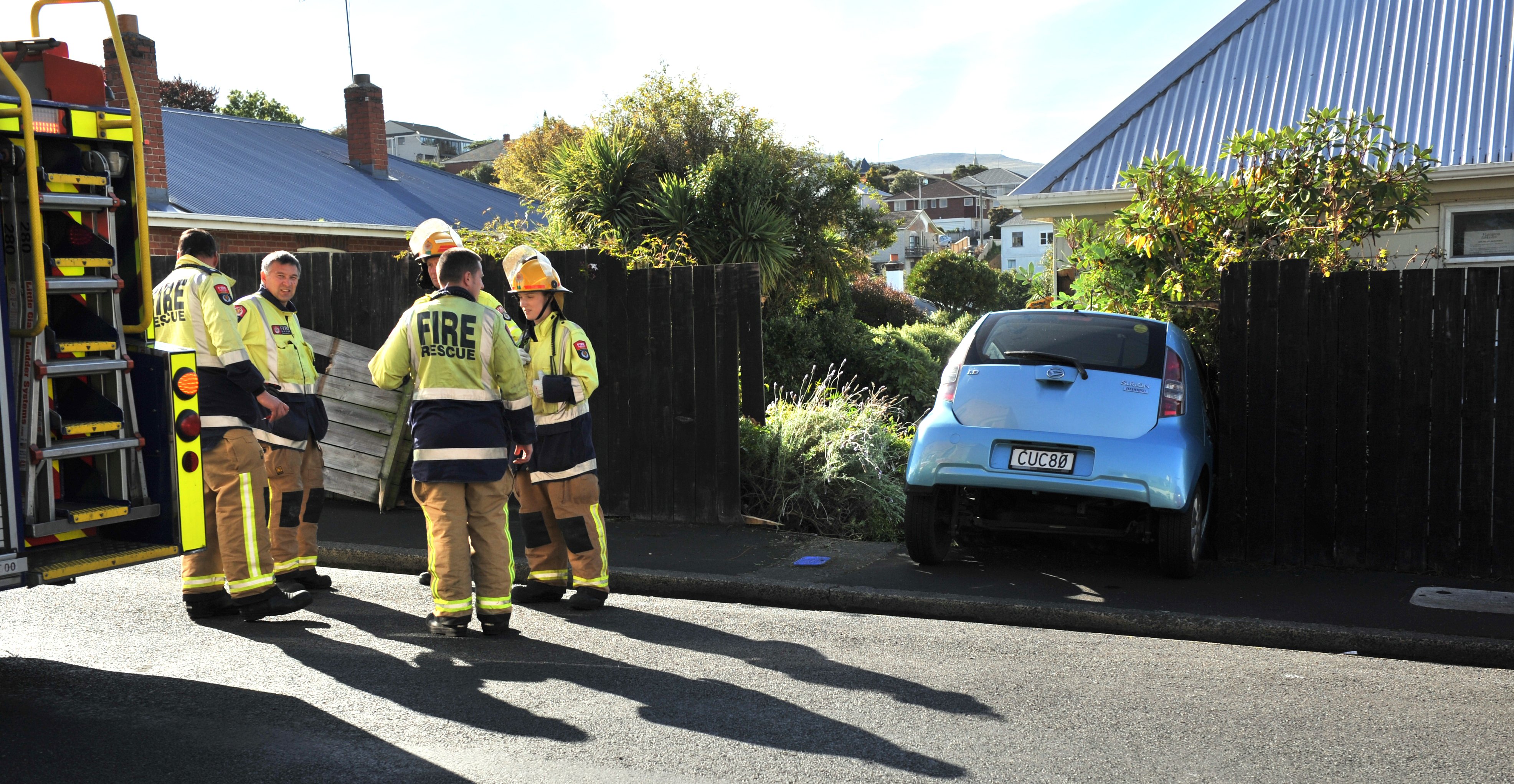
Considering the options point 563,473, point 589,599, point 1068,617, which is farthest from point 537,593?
point 1068,617

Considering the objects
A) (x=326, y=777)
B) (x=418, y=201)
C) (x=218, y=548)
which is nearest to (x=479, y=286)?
(x=218, y=548)

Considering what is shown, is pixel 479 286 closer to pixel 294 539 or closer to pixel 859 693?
pixel 294 539

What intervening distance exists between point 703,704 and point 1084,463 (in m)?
2.65

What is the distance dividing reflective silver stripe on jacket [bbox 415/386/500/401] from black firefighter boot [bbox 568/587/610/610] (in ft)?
4.03

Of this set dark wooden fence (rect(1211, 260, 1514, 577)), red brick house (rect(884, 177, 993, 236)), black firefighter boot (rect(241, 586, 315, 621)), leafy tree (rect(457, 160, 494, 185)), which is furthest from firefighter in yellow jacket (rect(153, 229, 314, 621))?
red brick house (rect(884, 177, 993, 236))

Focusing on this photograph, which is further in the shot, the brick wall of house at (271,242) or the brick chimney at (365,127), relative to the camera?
the brick chimney at (365,127)

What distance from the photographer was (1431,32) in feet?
42.0

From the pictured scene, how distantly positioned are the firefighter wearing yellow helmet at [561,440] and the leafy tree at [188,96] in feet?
161

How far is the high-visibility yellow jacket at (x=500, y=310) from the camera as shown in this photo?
5.91m

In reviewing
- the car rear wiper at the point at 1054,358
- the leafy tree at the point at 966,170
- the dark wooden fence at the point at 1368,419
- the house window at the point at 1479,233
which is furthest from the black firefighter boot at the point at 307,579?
the leafy tree at the point at 966,170

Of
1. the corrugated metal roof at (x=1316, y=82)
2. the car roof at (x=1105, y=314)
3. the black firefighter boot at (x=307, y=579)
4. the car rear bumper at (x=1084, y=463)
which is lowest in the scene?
the black firefighter boot at (x=307, y=579)

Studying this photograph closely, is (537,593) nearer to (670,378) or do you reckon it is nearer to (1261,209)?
(670,378)

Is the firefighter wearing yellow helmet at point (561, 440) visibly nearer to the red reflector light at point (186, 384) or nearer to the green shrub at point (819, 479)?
the red reflector light at point (186, 384)

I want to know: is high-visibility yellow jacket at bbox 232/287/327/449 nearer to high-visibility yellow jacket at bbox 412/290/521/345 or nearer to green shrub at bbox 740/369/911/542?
high-visibility yellow jacket at bbox 412/290/521/345
